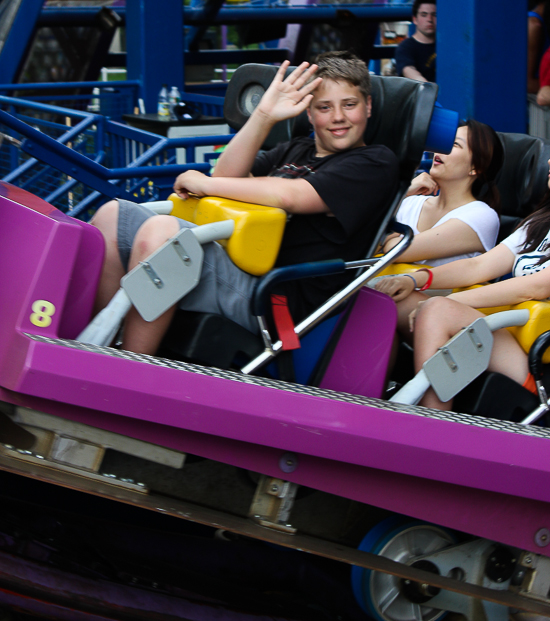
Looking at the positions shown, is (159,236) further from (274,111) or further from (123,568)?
(123,568)

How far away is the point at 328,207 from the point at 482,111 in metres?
2.63

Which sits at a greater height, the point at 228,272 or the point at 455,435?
the point at 228,272

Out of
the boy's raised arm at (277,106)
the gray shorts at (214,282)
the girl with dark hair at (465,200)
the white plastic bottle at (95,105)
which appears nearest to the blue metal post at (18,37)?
the white plastic bottle at (95,105)

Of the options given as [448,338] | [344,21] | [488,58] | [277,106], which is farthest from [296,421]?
[344,21]

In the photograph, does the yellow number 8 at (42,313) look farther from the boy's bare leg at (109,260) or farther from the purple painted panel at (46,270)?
the boy's bare leg at (109,260)

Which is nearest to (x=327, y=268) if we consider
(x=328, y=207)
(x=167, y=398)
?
(x=328, y=207)

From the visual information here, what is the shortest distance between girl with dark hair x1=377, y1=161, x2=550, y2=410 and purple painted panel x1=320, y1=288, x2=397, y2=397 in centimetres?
10

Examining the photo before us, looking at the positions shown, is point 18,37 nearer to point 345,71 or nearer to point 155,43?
point 155,43

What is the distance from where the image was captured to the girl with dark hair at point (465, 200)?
273 centimetres

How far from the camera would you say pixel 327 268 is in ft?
6.73

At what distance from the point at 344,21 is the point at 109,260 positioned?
8891 millimetres

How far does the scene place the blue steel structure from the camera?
4.30m

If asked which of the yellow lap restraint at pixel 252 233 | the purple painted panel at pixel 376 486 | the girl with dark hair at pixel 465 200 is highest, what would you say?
the girl with dark hair at pixel 465 200

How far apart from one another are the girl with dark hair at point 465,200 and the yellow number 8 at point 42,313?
1.40 meters
